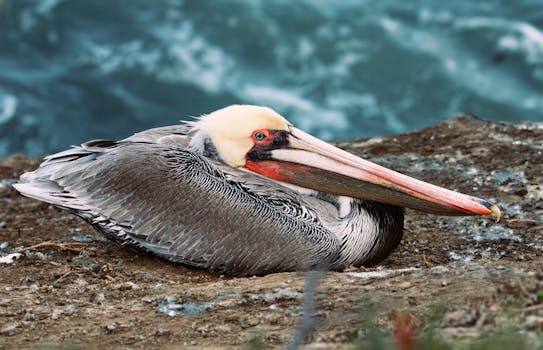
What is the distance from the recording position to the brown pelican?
538 centimetres

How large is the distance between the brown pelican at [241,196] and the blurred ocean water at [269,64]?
7687 millimetres

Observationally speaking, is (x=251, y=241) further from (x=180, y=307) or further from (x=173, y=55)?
(x=173, y=55)

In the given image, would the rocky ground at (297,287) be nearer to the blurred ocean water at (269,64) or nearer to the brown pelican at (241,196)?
the brown pelican at (241,196)

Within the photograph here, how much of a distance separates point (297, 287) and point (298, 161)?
1.20 m

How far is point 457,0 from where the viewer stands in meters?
16.3

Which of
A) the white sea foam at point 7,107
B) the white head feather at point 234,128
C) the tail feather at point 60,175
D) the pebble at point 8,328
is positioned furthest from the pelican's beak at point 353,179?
the white sea foam at point 7,107

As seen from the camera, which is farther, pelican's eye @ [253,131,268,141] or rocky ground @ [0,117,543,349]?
pelican's eye @ [253,131,268,141]

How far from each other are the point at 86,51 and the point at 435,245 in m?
10.4

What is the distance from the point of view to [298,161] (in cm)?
583

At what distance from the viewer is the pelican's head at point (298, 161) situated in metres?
5.60

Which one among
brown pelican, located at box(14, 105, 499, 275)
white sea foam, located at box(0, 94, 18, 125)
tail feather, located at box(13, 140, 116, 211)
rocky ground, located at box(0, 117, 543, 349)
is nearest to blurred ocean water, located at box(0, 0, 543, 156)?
white sea foam, located at box(0, 94, 18, 125)

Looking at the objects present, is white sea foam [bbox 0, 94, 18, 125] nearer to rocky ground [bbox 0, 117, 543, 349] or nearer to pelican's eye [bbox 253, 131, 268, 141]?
rocky ground [bbox 0, 117, 543, 349]

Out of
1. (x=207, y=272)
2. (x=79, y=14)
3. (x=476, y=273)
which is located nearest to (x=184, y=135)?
(x=207, y=272)

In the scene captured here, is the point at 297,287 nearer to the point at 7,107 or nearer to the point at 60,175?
the point at 60,175
